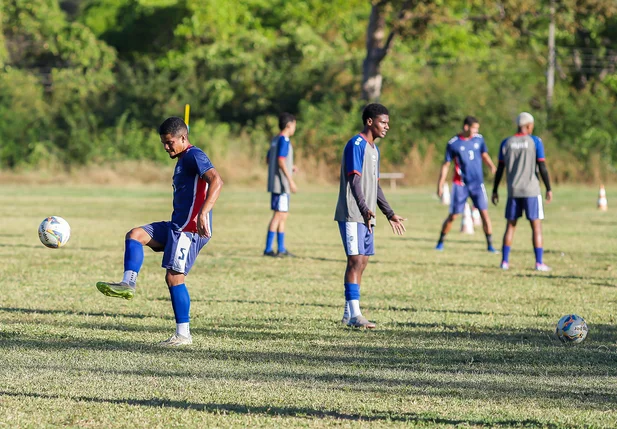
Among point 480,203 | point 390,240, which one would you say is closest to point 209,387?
point 480,203

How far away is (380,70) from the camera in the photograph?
4722 centimetres

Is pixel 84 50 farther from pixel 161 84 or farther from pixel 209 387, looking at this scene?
pixel 209 387

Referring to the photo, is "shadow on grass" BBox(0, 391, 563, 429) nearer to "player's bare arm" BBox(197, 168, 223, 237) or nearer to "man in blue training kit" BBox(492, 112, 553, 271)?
"player's bare arm" BBox(197, 168, 223, 237)

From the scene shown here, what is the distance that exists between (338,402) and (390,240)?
13300 millimetres

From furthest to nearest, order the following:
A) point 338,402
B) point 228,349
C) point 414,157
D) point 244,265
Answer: point 414,157 → point 244,265 → point 228,349 → point 338,402

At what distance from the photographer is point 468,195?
16.8m

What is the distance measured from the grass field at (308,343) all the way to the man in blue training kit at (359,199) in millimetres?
407

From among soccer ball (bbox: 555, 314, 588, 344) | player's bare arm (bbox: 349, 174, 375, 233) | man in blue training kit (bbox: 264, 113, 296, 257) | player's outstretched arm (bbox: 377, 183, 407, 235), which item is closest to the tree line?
man in blue training kit (bbox: 264, 113, 296, 257)

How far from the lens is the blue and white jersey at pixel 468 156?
16609 mm

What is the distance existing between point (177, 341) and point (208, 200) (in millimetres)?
1140

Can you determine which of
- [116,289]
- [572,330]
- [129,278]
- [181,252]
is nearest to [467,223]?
[572,330]

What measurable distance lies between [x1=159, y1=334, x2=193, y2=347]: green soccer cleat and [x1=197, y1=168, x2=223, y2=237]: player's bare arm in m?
0.86

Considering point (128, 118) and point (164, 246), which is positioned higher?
point (128, 118)

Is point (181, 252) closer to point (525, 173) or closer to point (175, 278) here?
point (175, 278)
